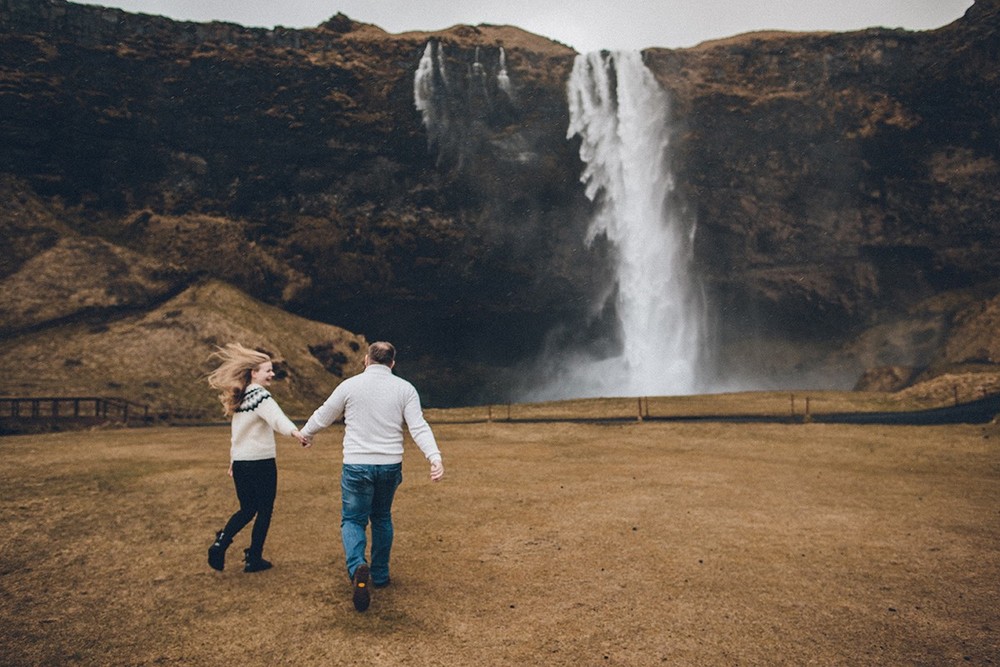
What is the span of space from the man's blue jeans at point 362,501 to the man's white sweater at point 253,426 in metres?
1.09

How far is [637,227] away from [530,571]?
52765 mm

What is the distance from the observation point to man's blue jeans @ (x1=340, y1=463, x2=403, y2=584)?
20.2 ft

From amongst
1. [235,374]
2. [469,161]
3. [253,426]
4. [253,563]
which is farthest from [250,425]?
[469,161]

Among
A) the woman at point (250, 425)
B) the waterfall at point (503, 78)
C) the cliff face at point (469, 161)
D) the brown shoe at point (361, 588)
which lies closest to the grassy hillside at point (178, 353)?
the cliff face at point (469, 161)

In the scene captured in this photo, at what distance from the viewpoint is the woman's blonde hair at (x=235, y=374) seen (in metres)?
6.83

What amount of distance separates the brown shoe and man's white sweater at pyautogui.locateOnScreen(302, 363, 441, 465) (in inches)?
39.3

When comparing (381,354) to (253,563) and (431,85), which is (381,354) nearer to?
(253,563)

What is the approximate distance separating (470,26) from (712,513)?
5518 centimetres

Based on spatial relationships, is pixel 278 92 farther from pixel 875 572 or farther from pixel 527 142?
pixel 875 572

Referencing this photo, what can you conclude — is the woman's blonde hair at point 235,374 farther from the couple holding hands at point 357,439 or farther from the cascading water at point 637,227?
the cascading water at point 637,227

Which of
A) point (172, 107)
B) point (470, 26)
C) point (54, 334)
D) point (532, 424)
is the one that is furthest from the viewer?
point (470, 26)

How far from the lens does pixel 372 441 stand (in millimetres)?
6246

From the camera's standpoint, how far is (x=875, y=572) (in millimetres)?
7375

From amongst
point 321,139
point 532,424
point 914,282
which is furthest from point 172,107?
point 914,282
